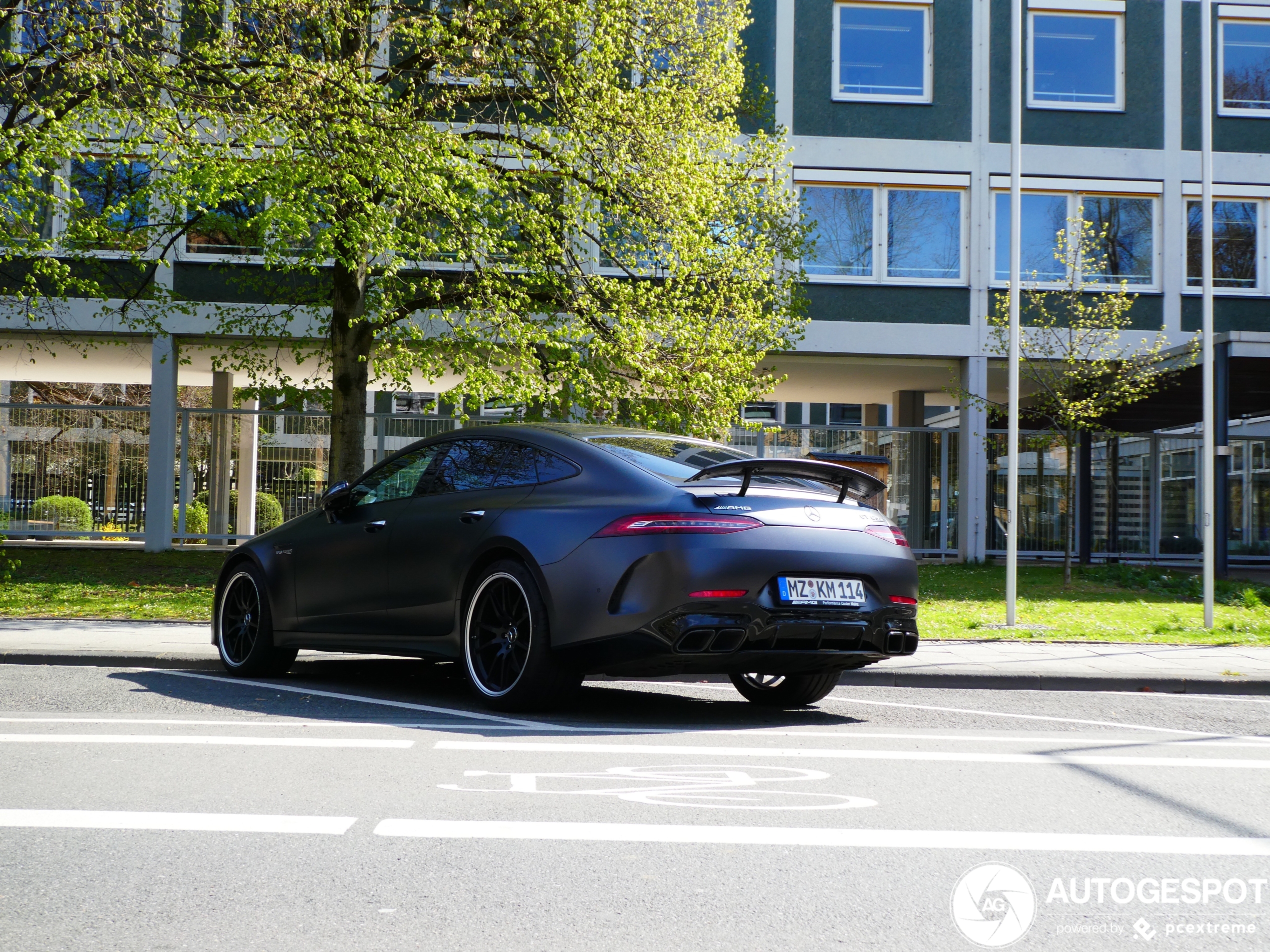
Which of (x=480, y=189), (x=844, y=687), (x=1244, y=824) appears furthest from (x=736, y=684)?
(x=480, y=189)

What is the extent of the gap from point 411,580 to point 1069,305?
55.5 feet

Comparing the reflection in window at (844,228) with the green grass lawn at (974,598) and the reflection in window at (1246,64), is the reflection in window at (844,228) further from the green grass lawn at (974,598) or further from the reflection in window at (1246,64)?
the reflection in window at (1246,64)

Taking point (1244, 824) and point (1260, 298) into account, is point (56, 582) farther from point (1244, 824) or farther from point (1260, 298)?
point (1260, 298)

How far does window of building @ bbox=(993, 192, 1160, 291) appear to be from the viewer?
82.1ft

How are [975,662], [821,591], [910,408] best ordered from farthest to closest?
[910,408] < [975,662] < [821,591]

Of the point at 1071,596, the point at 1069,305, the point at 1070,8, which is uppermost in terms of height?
the point at 1070,8

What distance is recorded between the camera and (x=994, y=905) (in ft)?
11.9

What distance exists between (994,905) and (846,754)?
2.40 meters

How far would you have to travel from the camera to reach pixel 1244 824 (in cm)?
466

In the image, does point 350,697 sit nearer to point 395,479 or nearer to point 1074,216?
point 395,479

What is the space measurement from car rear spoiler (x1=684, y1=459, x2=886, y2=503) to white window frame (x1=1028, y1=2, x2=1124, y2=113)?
20.0 metres

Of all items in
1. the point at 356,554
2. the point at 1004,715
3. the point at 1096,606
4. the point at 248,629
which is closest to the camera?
the point at 1004,715

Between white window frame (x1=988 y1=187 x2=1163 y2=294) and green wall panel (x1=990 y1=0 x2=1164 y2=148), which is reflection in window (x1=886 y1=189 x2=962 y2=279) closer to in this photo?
white window frame (x1=988 y1=187 x2=1163 y2=294)

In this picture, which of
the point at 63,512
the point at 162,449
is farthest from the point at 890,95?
the point at 63,512
